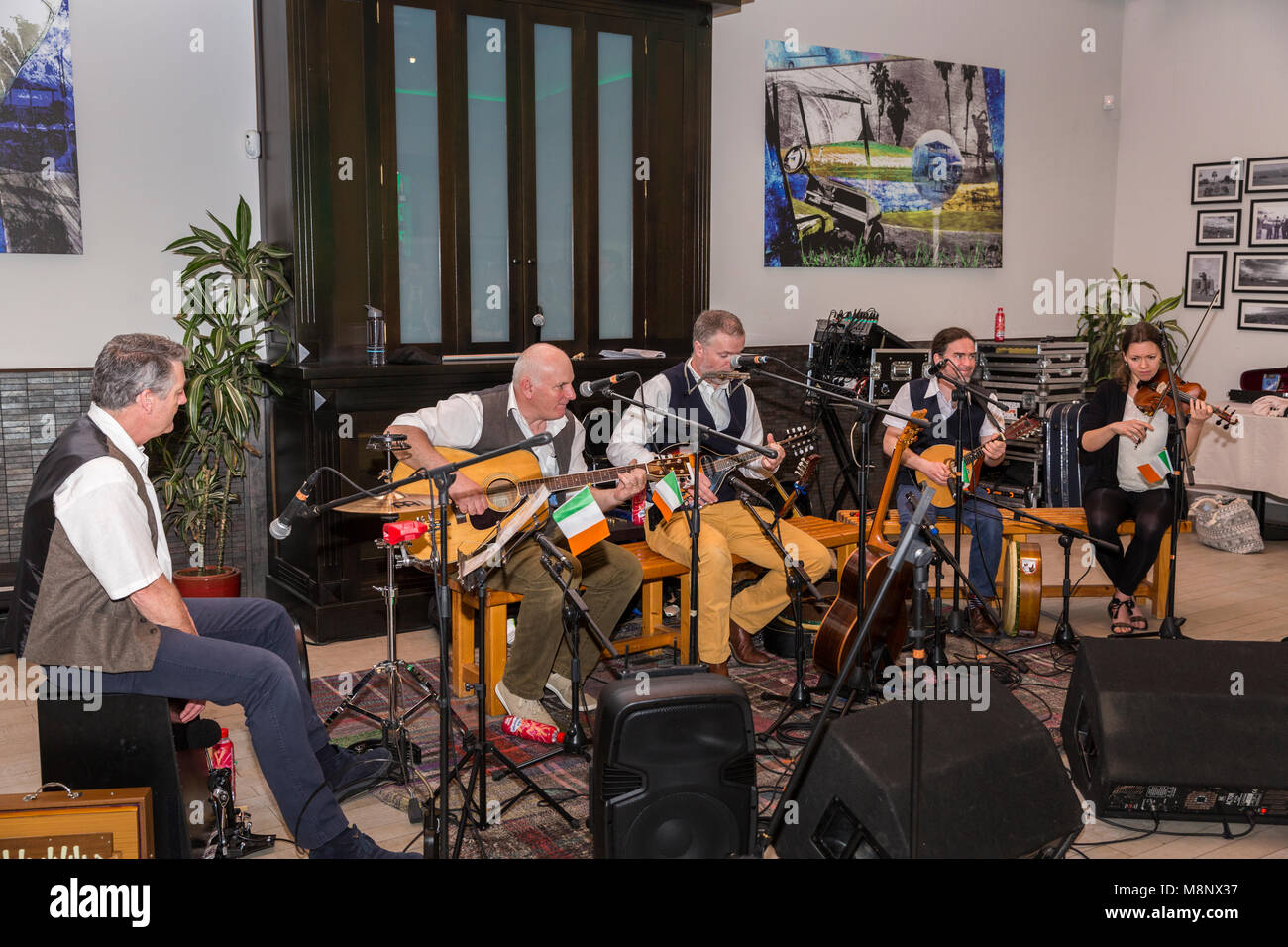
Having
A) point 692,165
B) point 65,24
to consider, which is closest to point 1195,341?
point 692,165

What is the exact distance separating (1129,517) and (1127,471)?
226mm

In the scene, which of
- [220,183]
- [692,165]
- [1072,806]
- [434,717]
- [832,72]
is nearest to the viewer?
[1072,806]

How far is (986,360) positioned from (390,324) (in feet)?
14.6

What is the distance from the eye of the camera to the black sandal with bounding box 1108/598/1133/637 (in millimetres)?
5602

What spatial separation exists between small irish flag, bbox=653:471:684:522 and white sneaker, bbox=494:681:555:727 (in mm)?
881

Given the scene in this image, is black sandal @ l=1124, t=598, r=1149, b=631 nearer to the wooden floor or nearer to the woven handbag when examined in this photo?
the wooden floor

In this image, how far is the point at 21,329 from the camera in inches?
208

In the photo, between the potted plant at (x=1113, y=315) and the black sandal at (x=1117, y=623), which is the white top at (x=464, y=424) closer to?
the black sandal at (x=1117, y=623)

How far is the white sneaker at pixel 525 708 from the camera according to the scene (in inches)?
172

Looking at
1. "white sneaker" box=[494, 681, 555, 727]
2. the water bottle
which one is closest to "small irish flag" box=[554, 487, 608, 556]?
"white sneaker" box=[494, 681, 555, 727]

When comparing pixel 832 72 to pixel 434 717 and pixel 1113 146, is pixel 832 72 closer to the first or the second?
pixel 1113 146

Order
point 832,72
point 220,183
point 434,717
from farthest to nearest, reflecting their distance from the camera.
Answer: point 832,72
point 220,183
point 434,717

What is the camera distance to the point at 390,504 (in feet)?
13.3

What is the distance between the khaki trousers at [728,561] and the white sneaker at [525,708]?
0.73 m
